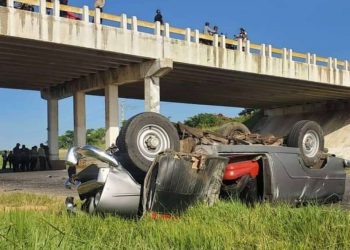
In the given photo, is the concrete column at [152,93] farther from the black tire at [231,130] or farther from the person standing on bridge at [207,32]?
the black tire at [231,130]

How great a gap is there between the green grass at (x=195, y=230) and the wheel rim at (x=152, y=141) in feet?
3.09

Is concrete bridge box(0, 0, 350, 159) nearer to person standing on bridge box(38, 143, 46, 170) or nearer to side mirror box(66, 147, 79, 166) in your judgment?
person standing on bridge box(38, 143, 46, 170)

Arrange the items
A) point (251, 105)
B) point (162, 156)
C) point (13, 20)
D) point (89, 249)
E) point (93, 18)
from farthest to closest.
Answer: point (251, 105), point (93, 18), point (13, 20), point (162, 156), point (89, 249)

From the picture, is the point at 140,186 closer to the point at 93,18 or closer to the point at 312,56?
the point at 93,18

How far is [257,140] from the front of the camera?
8.02 metres

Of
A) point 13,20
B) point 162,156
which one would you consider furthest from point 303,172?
point 13,20

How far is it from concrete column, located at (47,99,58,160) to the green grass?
29.4m

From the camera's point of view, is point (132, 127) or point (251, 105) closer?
point (132, 127)

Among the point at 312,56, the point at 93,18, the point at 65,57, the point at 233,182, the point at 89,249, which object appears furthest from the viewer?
the point at 312,56

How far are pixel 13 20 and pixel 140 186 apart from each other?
1567cm

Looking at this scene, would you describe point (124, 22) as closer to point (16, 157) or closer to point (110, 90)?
point (110, 90)

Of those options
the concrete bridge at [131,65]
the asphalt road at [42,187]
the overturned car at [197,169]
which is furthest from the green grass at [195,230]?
the concrete bridge at [131,65]

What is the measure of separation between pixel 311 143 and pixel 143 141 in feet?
10.3

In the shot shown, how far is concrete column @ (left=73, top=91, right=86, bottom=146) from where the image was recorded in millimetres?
30969
